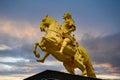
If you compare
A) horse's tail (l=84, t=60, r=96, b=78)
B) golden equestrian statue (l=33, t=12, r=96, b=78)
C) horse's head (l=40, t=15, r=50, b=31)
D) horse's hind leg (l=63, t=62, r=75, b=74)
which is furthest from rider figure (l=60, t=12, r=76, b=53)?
horse's tail (l=84, t=60, r=96, b=78)

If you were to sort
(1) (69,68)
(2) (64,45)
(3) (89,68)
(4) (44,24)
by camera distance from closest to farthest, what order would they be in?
(2) (64,45)
(4) (44,24)
(1) (69,68)
(3) (89,68)

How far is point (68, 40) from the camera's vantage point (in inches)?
445

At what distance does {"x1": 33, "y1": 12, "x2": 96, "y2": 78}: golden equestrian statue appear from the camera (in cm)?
1111

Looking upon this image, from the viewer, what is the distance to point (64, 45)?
1109 centimetres

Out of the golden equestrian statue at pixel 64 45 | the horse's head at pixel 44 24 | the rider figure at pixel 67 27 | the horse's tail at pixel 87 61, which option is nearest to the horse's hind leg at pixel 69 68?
the golden equestrian statue at pixel 64 45

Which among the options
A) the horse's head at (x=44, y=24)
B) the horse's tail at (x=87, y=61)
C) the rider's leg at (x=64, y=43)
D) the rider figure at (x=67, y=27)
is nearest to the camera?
the rider's leg at (x=64, y=43)

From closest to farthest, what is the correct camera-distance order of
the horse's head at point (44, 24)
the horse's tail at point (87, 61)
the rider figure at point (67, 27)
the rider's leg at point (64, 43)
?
the rider's leg at point (64, 43) → the rider figure at point (67, 27) → the horse's head at point (44, 24) → the horse's tail at point (87, 61)

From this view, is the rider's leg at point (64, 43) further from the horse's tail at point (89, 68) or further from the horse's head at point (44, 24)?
the horse's tail at point (89, 68)

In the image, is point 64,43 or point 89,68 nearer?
point 64,43

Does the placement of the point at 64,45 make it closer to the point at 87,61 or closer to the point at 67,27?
the point at 67,27

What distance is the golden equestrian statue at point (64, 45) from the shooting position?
11.1 meters

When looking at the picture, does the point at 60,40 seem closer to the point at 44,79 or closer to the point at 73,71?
the point at 73,71

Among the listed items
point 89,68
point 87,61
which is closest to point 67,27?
point 87,61

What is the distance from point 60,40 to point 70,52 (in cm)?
59
